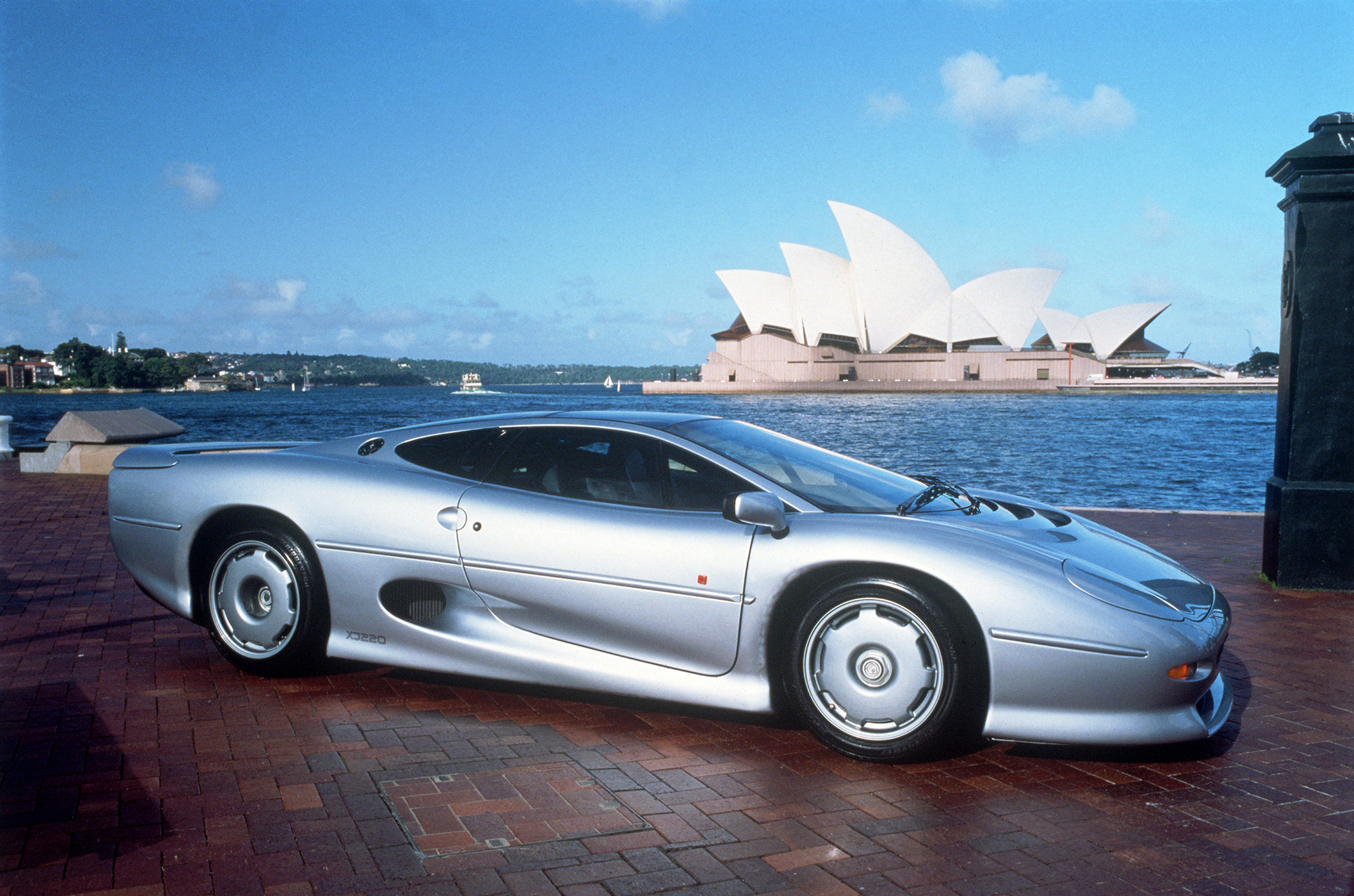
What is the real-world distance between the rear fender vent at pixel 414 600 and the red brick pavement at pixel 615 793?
370mm

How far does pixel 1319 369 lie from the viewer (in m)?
6.15

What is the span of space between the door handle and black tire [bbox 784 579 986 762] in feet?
4.62

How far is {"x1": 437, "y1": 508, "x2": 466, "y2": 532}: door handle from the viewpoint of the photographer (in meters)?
3.86

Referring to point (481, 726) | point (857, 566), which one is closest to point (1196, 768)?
point (857, 566)

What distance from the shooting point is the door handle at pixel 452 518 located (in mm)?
3863

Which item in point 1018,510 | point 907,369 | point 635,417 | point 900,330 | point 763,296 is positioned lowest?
point 1018,510

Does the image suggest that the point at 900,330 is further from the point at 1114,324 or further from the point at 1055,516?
the point at 1055,516

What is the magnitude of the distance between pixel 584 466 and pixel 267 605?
60.3 inches

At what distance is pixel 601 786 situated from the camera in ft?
10.3

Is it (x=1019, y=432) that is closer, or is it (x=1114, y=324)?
(x=1019, y=432)

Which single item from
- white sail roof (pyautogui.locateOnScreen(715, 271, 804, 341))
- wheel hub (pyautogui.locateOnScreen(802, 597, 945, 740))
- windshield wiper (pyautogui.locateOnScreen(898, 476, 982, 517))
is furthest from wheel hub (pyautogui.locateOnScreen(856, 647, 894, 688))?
white sail roof (pyautogui.locateOnScreen(715, 271, 804, 341))

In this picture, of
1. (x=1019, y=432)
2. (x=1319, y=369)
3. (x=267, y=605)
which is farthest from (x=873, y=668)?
(x=1019, y=432)

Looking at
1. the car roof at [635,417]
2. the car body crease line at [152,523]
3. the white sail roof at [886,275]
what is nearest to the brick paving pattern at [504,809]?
the car roof at [635,417]

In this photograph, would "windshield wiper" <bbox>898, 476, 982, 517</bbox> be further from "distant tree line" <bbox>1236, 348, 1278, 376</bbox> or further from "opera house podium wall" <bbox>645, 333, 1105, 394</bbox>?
"distant tree line" <bbox>1236, 348, 1278, 376</bbox>
